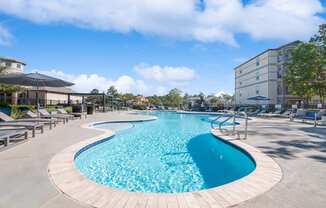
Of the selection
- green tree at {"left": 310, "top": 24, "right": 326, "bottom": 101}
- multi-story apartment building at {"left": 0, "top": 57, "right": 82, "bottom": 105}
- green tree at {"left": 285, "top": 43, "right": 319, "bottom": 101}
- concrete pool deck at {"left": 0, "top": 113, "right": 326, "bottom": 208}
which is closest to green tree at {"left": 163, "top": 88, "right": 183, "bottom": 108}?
multi-story apartment building at {"left": 0, "top": 57, "right": 82, "bottom": 105}

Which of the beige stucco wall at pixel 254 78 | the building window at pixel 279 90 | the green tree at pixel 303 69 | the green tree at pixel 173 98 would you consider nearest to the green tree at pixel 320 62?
the green tree at pixel 303 69

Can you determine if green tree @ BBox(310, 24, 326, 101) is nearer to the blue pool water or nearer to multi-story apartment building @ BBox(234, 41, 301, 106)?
multi-story apartment building @ BBox(234, 41, 301, 106)

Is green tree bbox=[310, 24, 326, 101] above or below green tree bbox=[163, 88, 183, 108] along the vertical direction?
above

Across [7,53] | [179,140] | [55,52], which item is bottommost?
[179,140]

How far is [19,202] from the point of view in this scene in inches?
133

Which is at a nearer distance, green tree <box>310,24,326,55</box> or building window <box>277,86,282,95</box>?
green tree <box>310,24,326,55</box>

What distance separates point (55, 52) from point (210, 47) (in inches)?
611

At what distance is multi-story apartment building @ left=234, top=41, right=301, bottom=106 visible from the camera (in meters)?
39.2

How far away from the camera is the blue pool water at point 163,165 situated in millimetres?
5863

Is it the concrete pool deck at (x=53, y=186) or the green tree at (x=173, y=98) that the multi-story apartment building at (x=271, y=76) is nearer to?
the green tree at (x=173, y=98)

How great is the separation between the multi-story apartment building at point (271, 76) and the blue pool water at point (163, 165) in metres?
30.4

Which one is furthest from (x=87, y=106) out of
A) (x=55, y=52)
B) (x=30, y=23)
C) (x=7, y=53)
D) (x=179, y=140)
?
(x=7, y=53)

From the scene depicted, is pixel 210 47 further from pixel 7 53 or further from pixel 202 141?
pixel 7 53

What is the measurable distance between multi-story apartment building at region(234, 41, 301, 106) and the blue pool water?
30418 millimetres
